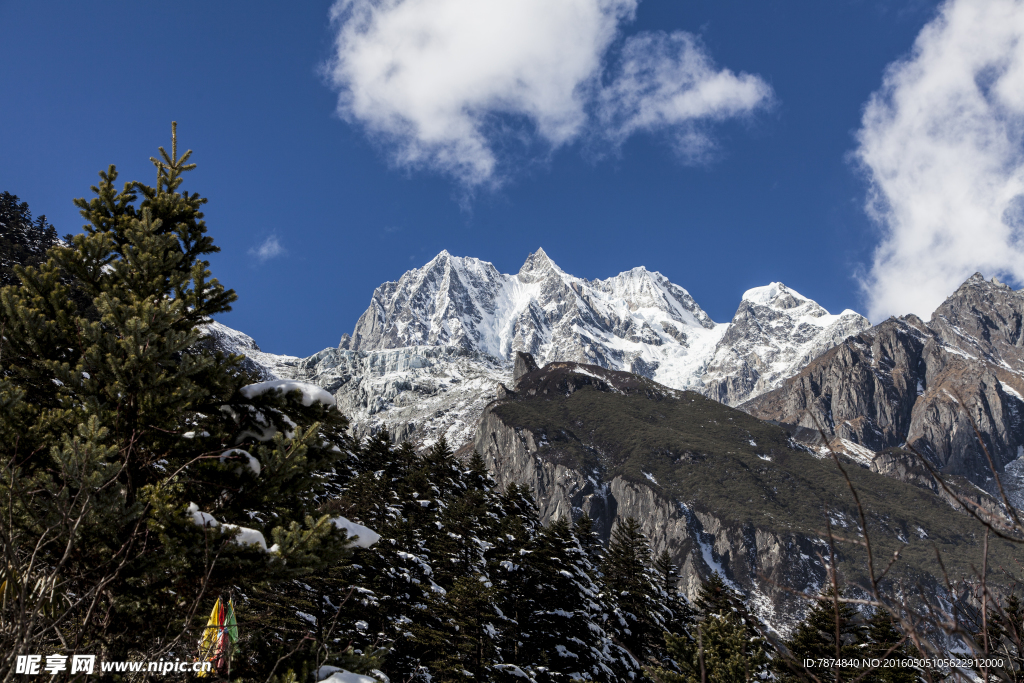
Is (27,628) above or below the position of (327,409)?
below

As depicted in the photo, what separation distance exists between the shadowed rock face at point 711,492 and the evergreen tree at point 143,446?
135m

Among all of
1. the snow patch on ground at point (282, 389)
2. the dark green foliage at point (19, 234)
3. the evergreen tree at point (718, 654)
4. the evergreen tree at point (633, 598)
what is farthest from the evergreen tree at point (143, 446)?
the dark green foliage at point (19, 234)

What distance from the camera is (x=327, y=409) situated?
8.49m

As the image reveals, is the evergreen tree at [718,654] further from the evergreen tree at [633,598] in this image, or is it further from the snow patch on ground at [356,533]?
the snow patch on ground at [356,533]

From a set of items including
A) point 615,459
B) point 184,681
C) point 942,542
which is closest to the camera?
point 184,681

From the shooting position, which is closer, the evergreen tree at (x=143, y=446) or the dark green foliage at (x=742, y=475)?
the evergreen tree at (x=143, y=446)

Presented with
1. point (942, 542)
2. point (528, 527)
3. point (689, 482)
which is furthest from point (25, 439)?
point (942, 542)

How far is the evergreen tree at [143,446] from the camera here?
656cm

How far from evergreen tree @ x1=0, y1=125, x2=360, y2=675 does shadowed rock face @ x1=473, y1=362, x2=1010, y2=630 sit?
135459 mm

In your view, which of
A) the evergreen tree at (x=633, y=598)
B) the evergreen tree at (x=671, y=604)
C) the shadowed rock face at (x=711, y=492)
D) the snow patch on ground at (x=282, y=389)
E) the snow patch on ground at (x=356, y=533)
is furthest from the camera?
the shadowed rock face at (x=711, y=492)

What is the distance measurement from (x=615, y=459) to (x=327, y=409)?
6901 inches

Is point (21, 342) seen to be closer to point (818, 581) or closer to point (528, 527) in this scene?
point (528, 527)

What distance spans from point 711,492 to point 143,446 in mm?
168843

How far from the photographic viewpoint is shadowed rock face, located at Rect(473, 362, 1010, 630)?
138 metres
